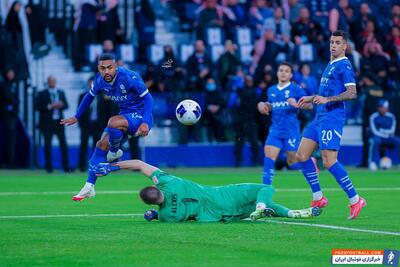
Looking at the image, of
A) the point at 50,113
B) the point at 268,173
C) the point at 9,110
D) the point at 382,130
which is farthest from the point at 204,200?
the point at 382,130

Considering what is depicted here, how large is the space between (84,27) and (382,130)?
30.2 feet

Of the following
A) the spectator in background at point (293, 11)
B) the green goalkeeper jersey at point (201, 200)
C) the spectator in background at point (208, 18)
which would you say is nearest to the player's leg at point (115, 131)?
the green goalkeeper jersey at point (201, 200)

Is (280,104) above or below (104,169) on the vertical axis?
above

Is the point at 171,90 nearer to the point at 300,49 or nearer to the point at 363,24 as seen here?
the point at 300,49

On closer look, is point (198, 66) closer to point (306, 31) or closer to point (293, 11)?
point (306, 31)

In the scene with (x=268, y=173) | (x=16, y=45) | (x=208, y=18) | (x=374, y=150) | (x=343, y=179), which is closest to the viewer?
(x=343, y=179)

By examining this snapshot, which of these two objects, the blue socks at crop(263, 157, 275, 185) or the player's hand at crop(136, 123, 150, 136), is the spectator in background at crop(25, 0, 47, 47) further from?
the player's hand at crop(136, 123, 150, 136)

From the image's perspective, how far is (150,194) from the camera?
1235cm

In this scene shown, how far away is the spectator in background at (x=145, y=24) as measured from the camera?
30172 millimetres

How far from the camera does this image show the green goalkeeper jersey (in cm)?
1288

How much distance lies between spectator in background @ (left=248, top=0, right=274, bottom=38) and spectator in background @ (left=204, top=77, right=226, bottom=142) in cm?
310

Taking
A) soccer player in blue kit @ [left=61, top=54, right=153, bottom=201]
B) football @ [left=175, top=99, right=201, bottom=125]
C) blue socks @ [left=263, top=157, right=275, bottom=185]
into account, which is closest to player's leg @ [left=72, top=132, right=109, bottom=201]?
soccer player in blue kit @ [left=61, top=54, right=153, bottom=201]

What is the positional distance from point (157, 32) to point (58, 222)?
18.4 metres

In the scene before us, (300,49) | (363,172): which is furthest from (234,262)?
(300,49)
